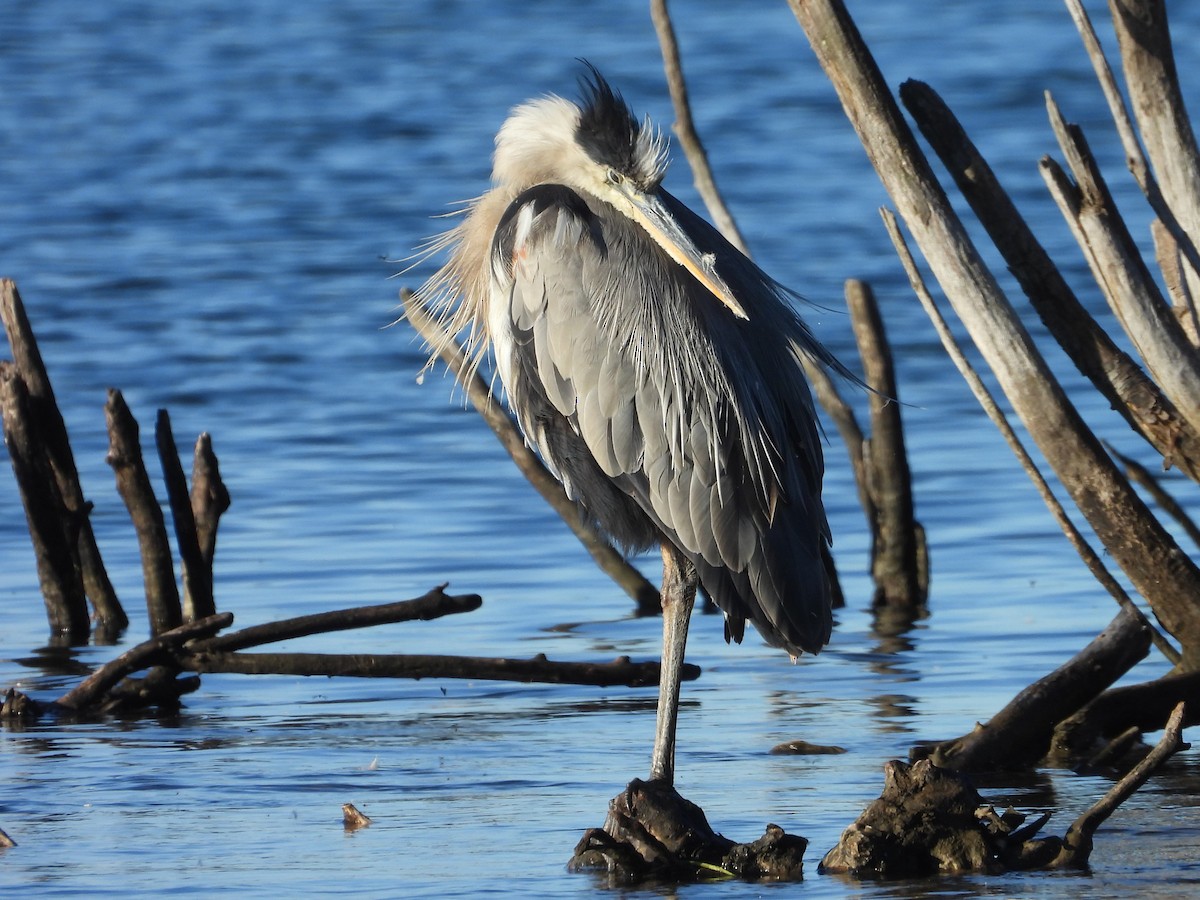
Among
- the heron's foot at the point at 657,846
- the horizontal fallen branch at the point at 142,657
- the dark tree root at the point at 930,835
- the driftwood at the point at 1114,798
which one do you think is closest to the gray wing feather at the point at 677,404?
A: the heron's foot at the point at 657,846

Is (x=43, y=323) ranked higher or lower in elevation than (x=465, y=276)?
higher

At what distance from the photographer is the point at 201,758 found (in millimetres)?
5707

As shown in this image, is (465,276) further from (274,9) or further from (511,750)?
(274,9)

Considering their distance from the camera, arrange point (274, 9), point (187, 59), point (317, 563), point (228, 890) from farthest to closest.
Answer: point (274, 9) < point (187, 59) < point (317, 563) < point (228, 890)

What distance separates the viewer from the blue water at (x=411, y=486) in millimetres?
5016

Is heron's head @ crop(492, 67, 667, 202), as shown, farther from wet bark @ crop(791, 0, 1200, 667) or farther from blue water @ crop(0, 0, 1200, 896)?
blue water @ crop(0, 0, 1200, 896)

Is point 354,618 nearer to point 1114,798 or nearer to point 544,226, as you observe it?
point 544,226

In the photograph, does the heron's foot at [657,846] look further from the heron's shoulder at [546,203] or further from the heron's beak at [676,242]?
the heron's shoulder at [546,203]

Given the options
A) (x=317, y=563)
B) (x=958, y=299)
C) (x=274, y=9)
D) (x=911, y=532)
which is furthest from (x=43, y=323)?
(x=274, y=9)

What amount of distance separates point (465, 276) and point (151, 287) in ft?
35.4

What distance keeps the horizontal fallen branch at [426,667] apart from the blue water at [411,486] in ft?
0.63

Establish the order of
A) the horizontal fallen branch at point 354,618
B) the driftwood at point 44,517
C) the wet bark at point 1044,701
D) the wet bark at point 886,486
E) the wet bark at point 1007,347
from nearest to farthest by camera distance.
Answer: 1. the wet bark at point 1044,701
2. the wet bark at point 1007,347
3. the horizontal fallen branch at point 354,618
4. the driftwood at point 44,517
5. the wet bark at point 886,486

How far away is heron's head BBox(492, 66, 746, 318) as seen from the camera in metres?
5.38

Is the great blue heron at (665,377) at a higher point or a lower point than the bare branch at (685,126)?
lower
